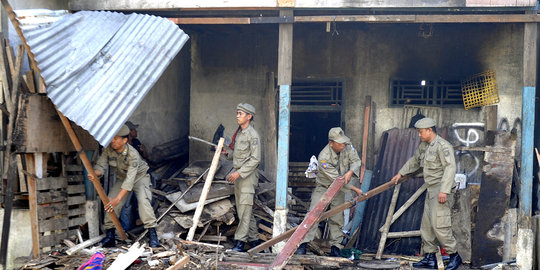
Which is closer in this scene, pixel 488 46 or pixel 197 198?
pixel 197 198

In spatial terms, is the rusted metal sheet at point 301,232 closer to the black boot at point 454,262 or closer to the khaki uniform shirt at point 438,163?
the khaki uniform shirt at point 438,163

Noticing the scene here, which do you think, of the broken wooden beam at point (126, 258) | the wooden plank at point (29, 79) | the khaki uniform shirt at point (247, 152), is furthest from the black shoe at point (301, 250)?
the wooden plank at point (29, 79)

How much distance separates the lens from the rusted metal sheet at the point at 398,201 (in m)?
8.20

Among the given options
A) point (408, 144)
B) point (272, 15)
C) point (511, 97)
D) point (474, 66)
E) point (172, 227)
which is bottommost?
point (172, 227)

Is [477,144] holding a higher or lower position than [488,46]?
lower

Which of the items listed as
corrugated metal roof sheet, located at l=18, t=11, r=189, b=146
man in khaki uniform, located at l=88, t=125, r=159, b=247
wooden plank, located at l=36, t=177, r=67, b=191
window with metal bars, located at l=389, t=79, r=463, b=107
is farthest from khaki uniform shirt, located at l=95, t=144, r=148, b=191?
window with metal bars, located at l=389, t=79, r=463, b=107

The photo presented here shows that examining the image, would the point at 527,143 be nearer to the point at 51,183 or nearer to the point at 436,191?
the point at 436,191

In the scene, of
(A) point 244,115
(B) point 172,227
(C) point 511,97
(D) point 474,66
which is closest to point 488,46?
(D) point 474,66

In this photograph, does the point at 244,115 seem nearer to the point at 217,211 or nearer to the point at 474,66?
the point at 217,211

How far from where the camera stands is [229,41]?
33.2 ft

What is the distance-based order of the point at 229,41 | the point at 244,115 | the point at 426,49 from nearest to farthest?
the point at 244,115, the point at 426,49, the point at 229,41

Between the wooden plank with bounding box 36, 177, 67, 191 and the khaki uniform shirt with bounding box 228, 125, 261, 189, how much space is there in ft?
8.06

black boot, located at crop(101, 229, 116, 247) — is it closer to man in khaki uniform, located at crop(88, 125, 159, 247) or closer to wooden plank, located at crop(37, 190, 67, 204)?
man in khaki uniform, located at crop(88, 125, 159, 247)

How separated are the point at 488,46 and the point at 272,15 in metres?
3.93
